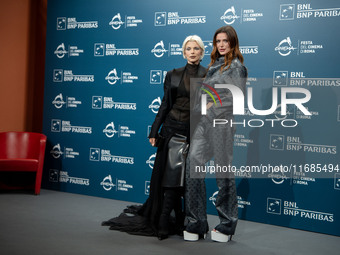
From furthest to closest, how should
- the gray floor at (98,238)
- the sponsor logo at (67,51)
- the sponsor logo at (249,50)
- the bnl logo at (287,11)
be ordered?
the sponsor logo at (67,51)
the sponsor logo at (249,50)
the bnl logo at (287,11)
the gray floor at (98,238)

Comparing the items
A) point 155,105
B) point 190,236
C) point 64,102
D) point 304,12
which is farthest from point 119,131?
point 304,12

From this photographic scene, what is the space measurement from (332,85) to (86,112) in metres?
3.04

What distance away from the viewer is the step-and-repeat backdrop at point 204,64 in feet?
14.3

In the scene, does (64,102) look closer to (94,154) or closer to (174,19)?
(94,154)

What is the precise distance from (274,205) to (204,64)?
170 centimetres

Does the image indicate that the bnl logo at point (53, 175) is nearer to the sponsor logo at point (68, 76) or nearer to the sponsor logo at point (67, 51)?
the sponsor logo at point (68, 76)

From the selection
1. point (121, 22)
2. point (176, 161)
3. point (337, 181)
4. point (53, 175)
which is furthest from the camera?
point (53, 175)

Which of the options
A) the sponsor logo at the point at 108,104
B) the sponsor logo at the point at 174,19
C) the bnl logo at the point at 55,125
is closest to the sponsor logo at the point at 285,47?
the sponsor logo at the point at 174,19

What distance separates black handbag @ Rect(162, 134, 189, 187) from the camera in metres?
3.95

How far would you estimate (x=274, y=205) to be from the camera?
460 centimetres

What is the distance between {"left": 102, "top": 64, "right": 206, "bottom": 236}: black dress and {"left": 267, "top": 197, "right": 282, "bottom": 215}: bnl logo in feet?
3.33

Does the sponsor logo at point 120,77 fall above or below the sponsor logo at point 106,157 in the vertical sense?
above

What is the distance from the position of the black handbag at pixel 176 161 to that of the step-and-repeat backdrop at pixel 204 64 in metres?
1.00

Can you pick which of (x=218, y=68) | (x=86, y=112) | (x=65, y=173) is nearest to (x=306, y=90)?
(x=218, y=68)
